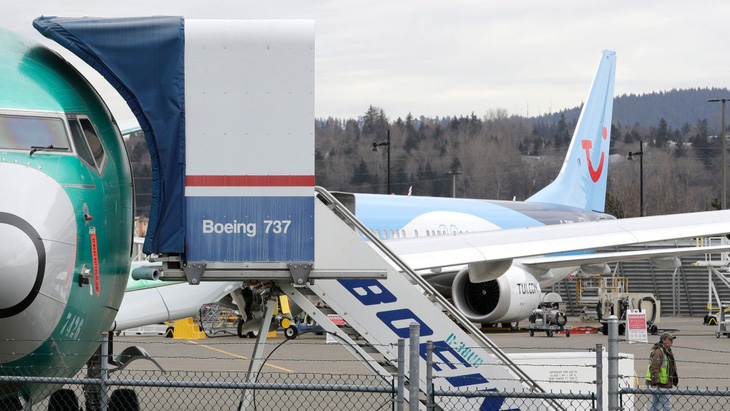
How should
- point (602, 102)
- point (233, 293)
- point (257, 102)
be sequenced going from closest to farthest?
point (257, 102) → point (233, 293) → point (602, 102)

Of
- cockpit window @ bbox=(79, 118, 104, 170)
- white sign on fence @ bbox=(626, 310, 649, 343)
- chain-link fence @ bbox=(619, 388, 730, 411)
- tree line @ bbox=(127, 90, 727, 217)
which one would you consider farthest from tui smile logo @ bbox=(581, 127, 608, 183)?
tree line @ bbox=(127, 90, 727, 217)

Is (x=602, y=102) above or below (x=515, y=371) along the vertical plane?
above

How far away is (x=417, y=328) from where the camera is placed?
8062mm

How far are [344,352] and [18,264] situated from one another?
53.7 feet

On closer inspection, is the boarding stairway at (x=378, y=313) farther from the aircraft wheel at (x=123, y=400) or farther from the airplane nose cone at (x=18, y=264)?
the airplane nose cone at (x=18, y=264)

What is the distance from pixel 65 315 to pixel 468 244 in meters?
6.52

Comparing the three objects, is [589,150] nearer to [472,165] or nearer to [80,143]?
[80,143]

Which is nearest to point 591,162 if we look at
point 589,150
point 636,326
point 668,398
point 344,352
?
point 589,150

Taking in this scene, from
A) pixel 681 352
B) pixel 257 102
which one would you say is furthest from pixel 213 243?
pixel 681 352

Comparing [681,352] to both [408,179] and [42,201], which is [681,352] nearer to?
[42,201]

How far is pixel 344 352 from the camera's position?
23234mm

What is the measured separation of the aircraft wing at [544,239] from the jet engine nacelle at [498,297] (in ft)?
35.2

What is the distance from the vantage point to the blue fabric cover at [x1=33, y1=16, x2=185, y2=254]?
29.3 feet

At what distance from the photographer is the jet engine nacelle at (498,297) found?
2542 centimetres
